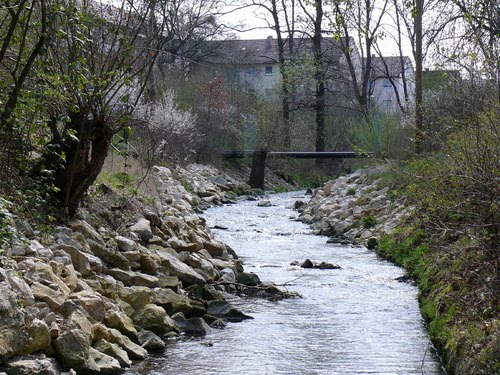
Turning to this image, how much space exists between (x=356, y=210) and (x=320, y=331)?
11.0 m

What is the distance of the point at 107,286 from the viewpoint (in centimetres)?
976

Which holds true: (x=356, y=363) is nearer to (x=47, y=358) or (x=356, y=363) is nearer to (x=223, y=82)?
(x=47, y=358)

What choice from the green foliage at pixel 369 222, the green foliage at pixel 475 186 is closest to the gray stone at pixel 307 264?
the green foliage at pixel 369 222

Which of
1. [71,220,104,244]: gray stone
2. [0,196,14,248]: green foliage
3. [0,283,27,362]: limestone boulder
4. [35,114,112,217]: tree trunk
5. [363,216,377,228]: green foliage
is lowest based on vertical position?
[363,216,377,228]: green foliage

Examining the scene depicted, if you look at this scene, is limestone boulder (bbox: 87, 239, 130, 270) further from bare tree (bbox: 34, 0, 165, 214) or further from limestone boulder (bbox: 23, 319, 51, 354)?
limestone boulder (bbox: 23, 319, 51, 354)

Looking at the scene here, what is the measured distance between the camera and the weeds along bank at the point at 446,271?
7.36 meters

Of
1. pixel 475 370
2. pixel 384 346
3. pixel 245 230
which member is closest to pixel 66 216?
pixel 384 346

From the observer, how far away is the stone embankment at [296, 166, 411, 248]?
18438 millimetres

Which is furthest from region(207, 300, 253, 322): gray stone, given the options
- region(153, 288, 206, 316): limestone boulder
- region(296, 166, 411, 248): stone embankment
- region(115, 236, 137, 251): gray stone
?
region(296, 166, 411, 248): stone embankment

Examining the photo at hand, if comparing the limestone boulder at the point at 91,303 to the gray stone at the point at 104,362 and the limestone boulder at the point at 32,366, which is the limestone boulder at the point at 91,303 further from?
the limestone boulder at the point at 32,366

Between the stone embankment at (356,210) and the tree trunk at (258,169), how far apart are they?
22.6 feet

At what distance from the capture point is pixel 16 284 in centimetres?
757

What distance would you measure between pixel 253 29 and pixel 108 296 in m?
29.7

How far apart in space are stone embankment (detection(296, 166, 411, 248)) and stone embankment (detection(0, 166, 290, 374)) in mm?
4503
